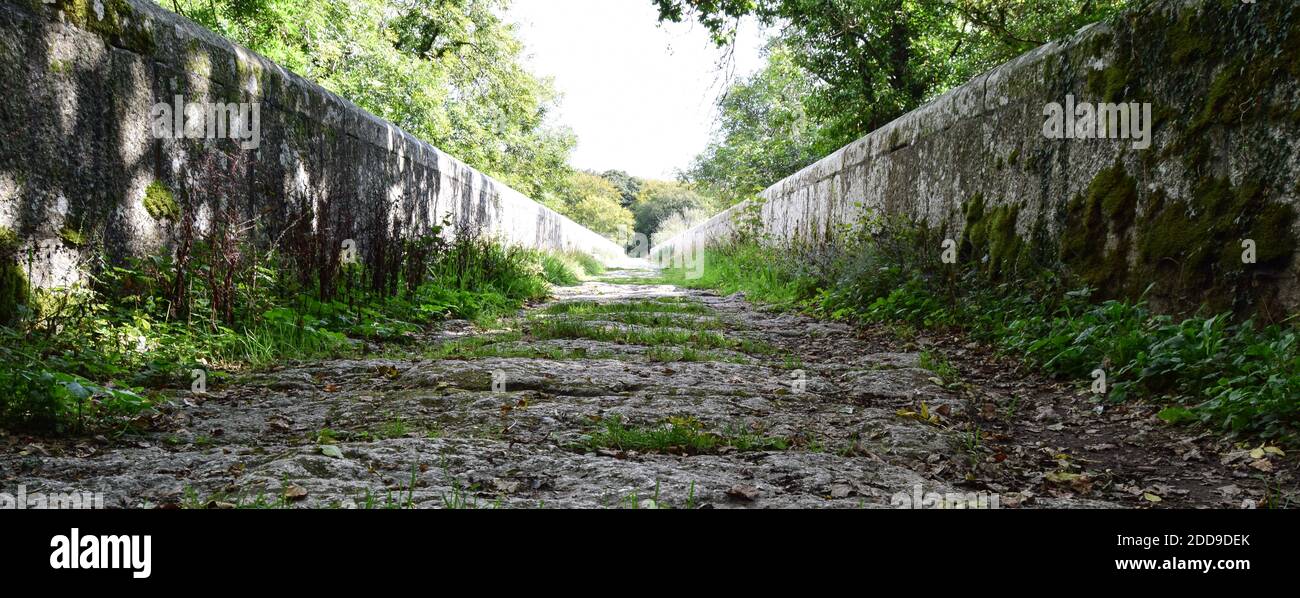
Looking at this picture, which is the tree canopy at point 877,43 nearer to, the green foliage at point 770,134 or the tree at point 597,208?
the green foliage at point 770,134

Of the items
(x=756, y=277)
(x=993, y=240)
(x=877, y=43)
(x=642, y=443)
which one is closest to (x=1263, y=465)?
(x=642, y=443)

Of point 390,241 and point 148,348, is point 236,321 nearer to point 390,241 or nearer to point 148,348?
point 148,348

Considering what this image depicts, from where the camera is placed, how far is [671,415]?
317 cm

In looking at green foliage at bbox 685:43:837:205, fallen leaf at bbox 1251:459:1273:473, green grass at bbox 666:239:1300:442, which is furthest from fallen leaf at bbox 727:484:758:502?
green foliage at bbox 685:43:837:205

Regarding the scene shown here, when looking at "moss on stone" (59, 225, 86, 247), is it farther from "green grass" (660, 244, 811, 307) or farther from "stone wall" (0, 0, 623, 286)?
"green grass" (660, 244, 811, 307)

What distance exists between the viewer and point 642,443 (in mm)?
2727

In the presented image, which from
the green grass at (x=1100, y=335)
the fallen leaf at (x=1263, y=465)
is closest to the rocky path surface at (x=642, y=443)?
the fallen leaf at (x=1263, y=465)

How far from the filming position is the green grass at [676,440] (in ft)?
8.87

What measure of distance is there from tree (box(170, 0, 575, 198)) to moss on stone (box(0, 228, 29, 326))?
8559 millimetres

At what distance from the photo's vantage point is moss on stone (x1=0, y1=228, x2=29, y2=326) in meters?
3.17

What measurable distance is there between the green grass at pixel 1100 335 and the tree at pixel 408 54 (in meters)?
9.20

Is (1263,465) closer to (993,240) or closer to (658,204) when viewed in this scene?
(993,240)

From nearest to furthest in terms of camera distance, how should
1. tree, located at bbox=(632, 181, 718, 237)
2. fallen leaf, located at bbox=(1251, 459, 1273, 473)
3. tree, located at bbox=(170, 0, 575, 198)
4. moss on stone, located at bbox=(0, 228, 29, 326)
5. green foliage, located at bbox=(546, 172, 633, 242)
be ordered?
fallen leaf, located at bbox=(1251, 459, 1273, 473) < moss on stone, located at bbox=(0, 228, 29, 326) < tree, located at bbox=(170, 0, 575, 198) < green foliage, located at bbox=(546, 172, 633, 242) < tree, located at bbox=(632, 181, 718, 237)
